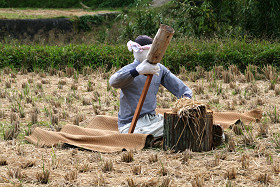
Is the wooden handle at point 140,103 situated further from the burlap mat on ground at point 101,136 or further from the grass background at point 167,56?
the grass background at point 167,56

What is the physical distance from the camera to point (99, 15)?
67.3 ft

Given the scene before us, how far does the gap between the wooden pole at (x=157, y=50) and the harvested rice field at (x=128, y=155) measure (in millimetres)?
456

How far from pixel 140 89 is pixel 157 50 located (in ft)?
2.15

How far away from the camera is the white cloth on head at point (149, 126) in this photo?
4605 millimetres

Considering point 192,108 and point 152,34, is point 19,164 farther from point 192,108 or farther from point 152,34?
point 152,34

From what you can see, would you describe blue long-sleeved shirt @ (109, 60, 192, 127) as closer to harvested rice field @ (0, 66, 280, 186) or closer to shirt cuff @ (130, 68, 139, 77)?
shirt cuff @ (130, 68, 139, 77)

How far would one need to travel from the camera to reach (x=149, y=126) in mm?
4699

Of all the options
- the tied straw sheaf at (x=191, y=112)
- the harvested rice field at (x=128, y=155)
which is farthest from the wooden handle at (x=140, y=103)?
the tied straw sheaf at (x=191, y=112)

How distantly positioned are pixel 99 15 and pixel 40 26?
353 cm

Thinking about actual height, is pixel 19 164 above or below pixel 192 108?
below

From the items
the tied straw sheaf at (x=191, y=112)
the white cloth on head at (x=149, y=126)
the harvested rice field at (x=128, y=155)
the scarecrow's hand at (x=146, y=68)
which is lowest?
the harvested rice field at (x=128, y=155)

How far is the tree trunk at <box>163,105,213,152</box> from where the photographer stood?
4.08 meters

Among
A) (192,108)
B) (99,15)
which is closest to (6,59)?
(192,108)

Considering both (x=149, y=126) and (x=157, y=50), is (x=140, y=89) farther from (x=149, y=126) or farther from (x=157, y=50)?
(x=157, y=50)
